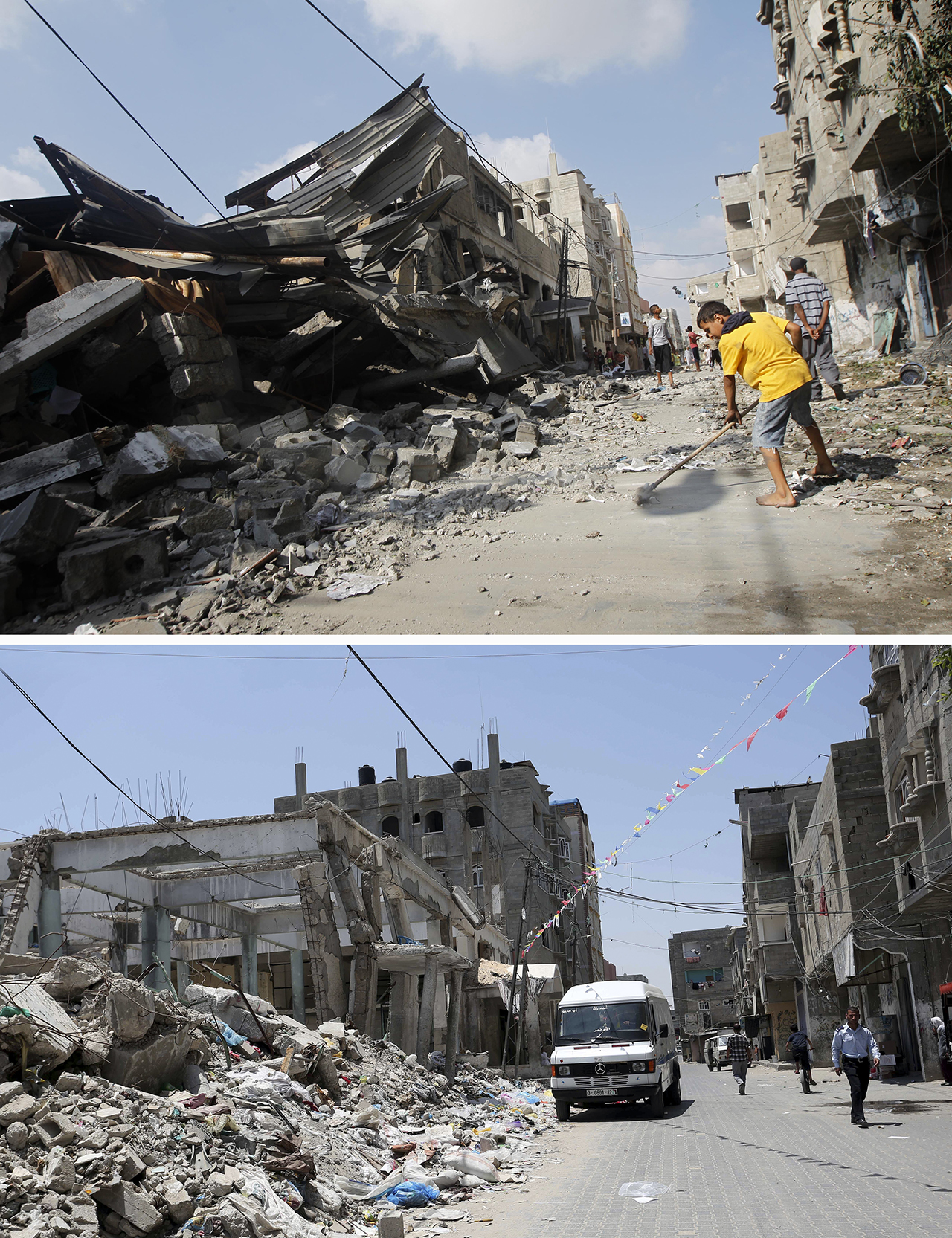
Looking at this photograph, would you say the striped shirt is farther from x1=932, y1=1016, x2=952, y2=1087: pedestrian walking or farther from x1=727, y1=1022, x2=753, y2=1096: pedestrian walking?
x1=727, y1=1022, x2=753, y2=1096: pedestrian walking

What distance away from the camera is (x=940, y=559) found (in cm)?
804

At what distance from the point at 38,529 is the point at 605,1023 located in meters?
10.6

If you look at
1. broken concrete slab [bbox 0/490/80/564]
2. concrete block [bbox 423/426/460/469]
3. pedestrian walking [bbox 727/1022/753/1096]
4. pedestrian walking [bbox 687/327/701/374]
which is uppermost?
pedestrian walking [bbox 687/327/701/374]

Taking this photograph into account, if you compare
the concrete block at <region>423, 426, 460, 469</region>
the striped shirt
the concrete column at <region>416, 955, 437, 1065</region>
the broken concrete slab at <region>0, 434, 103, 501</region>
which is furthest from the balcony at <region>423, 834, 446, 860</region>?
the striped shirt

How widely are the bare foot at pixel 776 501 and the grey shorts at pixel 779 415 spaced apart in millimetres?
526

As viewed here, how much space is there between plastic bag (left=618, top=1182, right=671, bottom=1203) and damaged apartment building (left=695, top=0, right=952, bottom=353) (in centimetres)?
1733

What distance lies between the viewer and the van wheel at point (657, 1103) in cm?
1363

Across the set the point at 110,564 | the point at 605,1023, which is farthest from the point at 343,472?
the point at 605,1023

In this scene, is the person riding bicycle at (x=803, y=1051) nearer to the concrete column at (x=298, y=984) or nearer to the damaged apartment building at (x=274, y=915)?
the damaged apartment building at (x=274, y=915)

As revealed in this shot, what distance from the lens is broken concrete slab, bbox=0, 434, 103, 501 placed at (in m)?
12.6

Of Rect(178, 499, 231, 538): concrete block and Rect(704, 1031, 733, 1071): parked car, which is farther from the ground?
Rect(178, 499, 231, 538): concrete block

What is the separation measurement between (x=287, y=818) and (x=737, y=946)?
214 feet

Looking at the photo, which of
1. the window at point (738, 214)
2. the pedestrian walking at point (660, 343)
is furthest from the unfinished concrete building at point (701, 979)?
the pedestrian walking at point (660, 343)

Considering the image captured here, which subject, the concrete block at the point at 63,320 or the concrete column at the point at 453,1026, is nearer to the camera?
the concrete block at the point at 63,320
